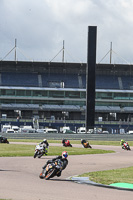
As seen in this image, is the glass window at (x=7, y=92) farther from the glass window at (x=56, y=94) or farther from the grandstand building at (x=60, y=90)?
the glass window at (x=56, y=94)

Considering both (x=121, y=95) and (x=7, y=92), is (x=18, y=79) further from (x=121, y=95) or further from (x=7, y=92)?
(x=121, y=95)

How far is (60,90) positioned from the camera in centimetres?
10688

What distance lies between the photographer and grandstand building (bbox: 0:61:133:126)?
10525cm

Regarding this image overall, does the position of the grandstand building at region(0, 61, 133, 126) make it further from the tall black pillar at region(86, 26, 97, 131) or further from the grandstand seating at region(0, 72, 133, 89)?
the tall black pillar at region(86, 26, 97, 131)

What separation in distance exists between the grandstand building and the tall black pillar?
2842 centimetres

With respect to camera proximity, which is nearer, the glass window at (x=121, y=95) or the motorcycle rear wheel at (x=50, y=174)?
the motorcycle rear wheel at (x=50, y=174)

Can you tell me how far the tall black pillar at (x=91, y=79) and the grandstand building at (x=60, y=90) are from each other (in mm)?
28420

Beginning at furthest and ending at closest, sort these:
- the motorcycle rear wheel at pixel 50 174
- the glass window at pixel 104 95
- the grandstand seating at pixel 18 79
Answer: the glass window at pixel 104 95
the grandstand seating at pixel 18 79
the motorcycle rear wheel at pixel 50 174

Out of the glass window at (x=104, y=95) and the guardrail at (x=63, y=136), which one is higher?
the glass window at (x=104, y=95)

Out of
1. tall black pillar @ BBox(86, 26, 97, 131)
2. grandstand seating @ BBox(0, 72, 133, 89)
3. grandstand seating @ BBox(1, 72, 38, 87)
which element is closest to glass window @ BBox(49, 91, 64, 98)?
grandstand seating @ BBox(0, 72, 133, 89)

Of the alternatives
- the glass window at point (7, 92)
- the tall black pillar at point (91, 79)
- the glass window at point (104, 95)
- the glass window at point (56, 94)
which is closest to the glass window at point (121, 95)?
the glass window at point (104, 95)

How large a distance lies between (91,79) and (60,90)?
3032 centimetres

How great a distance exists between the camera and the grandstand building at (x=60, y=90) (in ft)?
345

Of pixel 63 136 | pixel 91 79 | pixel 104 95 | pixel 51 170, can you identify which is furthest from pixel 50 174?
pixel 104 95
